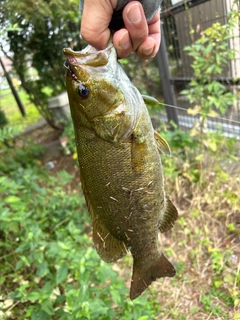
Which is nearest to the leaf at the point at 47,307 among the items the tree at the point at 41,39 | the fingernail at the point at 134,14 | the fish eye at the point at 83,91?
the fish eye at the point at 83,91

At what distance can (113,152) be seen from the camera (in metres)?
1.40

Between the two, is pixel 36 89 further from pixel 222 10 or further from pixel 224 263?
pixel 224 263

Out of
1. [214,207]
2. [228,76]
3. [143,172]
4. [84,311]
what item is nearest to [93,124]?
[143,172]

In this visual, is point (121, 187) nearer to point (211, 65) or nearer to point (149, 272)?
point (149, 272)

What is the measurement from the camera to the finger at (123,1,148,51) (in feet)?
3.91

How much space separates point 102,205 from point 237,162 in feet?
8.43

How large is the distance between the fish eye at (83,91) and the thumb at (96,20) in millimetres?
198

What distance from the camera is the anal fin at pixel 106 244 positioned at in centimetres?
156

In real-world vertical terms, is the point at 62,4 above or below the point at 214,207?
above

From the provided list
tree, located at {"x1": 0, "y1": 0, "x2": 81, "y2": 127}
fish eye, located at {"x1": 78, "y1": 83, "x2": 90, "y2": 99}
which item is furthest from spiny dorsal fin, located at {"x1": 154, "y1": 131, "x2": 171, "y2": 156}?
tree, located at {"x1": 0, "y1": 0, "x2": 81, "y2": 127}

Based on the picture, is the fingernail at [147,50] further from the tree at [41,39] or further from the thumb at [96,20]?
the tree at [41,39]

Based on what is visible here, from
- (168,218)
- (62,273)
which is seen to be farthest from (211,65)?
(62,273)

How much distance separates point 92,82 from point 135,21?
0.32m

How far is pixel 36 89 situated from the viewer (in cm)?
621
